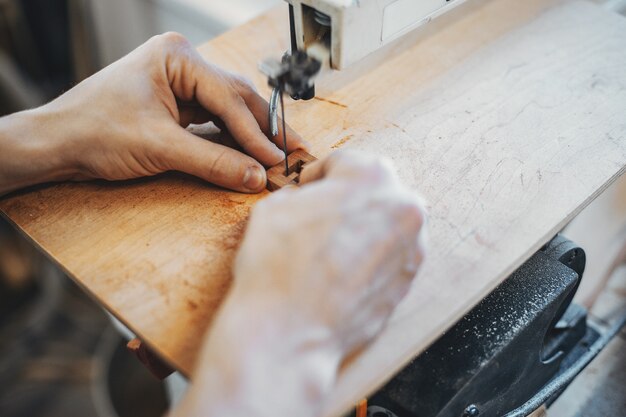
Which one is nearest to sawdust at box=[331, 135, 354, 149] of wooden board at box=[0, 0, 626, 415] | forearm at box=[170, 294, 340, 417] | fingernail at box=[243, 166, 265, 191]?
wooden board at box=[0, 0, 626, 415]

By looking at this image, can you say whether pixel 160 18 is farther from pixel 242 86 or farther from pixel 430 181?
pixel 430 181

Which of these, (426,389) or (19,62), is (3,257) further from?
(426,389)

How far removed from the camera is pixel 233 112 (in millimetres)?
891

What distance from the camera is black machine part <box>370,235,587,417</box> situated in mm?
792

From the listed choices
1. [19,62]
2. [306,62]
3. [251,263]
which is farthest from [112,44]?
[251,263]

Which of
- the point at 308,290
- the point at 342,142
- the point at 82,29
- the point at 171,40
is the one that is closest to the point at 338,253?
the point at 308,290

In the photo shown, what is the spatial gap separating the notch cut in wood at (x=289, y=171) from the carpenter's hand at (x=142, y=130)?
0.01 metres

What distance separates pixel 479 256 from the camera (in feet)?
2.54

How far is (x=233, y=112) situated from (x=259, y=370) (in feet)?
1.41

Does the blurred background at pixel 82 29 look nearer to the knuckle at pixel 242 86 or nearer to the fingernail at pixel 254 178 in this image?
the knuckle at pixel 242 86

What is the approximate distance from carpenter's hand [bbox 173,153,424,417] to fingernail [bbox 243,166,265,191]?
0.17 metres

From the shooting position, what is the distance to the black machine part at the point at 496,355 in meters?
0.79

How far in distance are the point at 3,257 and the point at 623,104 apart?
1871mm

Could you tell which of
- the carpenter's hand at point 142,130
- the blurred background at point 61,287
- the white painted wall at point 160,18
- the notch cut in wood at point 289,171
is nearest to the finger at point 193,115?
the carpenter's hand at point 142,130
